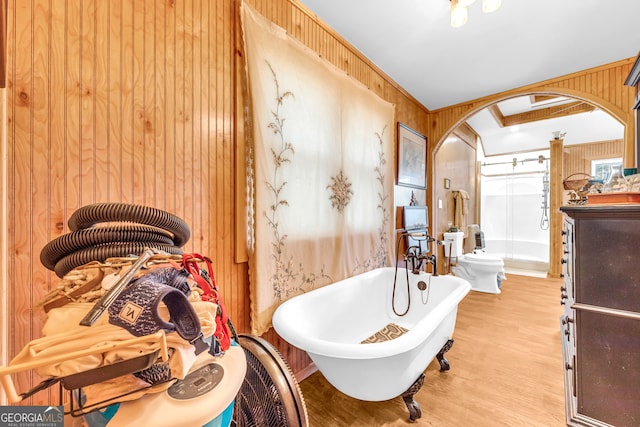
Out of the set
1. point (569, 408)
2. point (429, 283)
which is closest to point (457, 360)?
point (429, 283)

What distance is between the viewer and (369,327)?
2.07 metres

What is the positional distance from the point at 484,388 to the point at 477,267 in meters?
2.15

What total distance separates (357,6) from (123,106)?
160 centimetres

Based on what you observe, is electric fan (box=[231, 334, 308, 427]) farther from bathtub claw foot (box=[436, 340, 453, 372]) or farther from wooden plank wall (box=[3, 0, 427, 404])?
bathtub claw foot (box=[436, 340, 453, 372])

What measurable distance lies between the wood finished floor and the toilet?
80 centimetres

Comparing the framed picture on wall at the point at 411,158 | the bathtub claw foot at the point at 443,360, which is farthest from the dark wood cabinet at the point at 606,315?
the framed picture on wall at the point at 411,158

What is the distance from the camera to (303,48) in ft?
5.47

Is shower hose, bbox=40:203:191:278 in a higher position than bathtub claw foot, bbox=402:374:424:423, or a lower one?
higher

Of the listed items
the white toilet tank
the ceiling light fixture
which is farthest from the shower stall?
the ceiling light fixture

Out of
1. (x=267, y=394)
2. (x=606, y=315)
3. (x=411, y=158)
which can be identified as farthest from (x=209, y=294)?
(x=411, y=158)

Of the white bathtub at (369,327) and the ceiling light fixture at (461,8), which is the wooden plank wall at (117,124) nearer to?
the white bathtub at (369,327)

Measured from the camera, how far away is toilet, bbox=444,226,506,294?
3.36 m

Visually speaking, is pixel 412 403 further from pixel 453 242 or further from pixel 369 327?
pixel 453 242

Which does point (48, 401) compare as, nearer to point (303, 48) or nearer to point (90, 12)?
point (90, 12)
